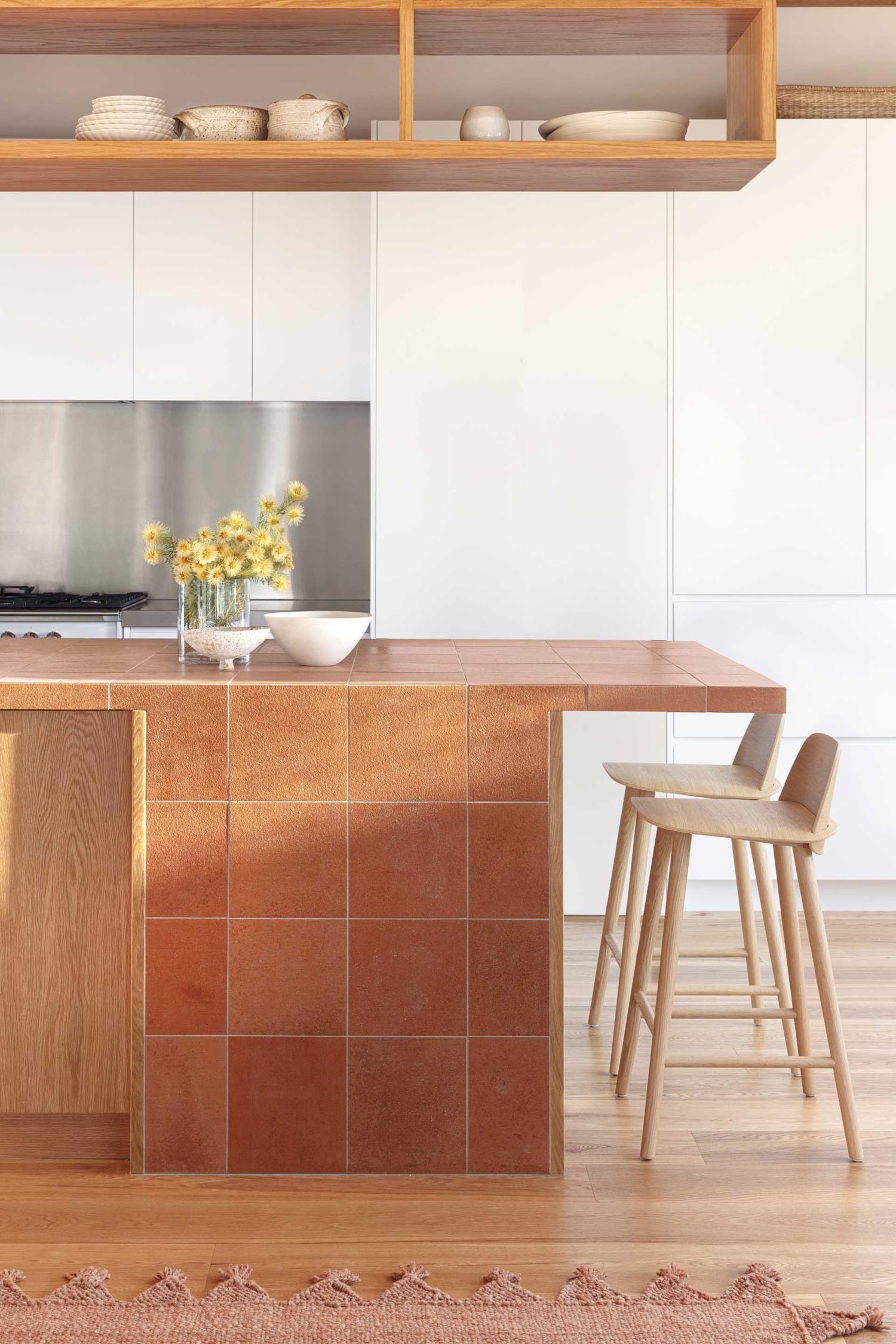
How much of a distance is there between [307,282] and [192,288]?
0.39 meters

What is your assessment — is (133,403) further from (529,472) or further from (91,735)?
(91,735)

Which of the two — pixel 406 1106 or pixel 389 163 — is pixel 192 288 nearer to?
pixel 389 163

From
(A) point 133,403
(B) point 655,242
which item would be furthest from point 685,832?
(A) point 133,403

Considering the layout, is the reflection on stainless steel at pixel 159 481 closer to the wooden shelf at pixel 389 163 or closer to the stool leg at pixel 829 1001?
the wooden shelf at pixel 389 163

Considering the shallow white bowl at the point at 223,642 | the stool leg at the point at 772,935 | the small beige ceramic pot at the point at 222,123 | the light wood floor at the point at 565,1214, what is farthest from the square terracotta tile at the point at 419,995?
the small beige ceramic pot at the point at 222,123

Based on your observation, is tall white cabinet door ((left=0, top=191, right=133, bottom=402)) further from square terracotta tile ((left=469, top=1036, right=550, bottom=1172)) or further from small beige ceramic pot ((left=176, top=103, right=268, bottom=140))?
square terracotta tile ((left=469, top=1036, right=550, bottom=1172))

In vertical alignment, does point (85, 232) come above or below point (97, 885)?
above

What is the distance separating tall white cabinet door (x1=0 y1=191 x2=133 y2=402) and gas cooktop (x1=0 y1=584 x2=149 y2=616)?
690 millimetres

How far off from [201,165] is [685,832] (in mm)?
1691

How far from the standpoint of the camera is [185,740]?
232 centimetres

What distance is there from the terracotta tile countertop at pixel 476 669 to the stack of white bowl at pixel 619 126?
1089 millimetres

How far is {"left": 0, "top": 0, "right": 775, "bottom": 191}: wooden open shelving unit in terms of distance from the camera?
2504 mm

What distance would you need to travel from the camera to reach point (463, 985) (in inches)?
93.0

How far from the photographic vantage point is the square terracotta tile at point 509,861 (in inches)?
92.7
